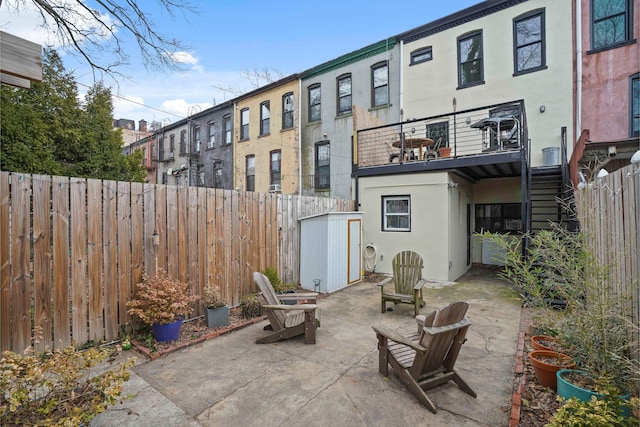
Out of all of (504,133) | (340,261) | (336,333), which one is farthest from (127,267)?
(504,133)

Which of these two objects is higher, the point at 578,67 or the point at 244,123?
the point at 244,123

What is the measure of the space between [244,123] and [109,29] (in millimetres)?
11947

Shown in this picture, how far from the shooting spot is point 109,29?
16.6 ft

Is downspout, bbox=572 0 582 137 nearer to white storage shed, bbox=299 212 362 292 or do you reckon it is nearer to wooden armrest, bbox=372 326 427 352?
white storage shed, bbox=299 212 362 292

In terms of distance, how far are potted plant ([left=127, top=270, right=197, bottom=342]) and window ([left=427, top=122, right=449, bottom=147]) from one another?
377 inches

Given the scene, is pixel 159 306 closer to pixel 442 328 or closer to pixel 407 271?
pixel 442 328

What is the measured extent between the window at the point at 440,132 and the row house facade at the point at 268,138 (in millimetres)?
6081

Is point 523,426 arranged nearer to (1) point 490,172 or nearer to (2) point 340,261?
(2) point 340,261

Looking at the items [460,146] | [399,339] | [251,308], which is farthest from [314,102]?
[399,339]

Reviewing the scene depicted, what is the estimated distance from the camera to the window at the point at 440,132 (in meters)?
10.8

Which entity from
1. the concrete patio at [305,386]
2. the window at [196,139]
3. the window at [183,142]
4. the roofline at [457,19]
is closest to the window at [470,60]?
the roofline at [457,19]

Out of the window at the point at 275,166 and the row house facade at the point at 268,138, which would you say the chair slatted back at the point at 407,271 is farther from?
the window at the point at 275,166

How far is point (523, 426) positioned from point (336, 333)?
8.42 ft

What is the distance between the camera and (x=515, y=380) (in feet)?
10.7
